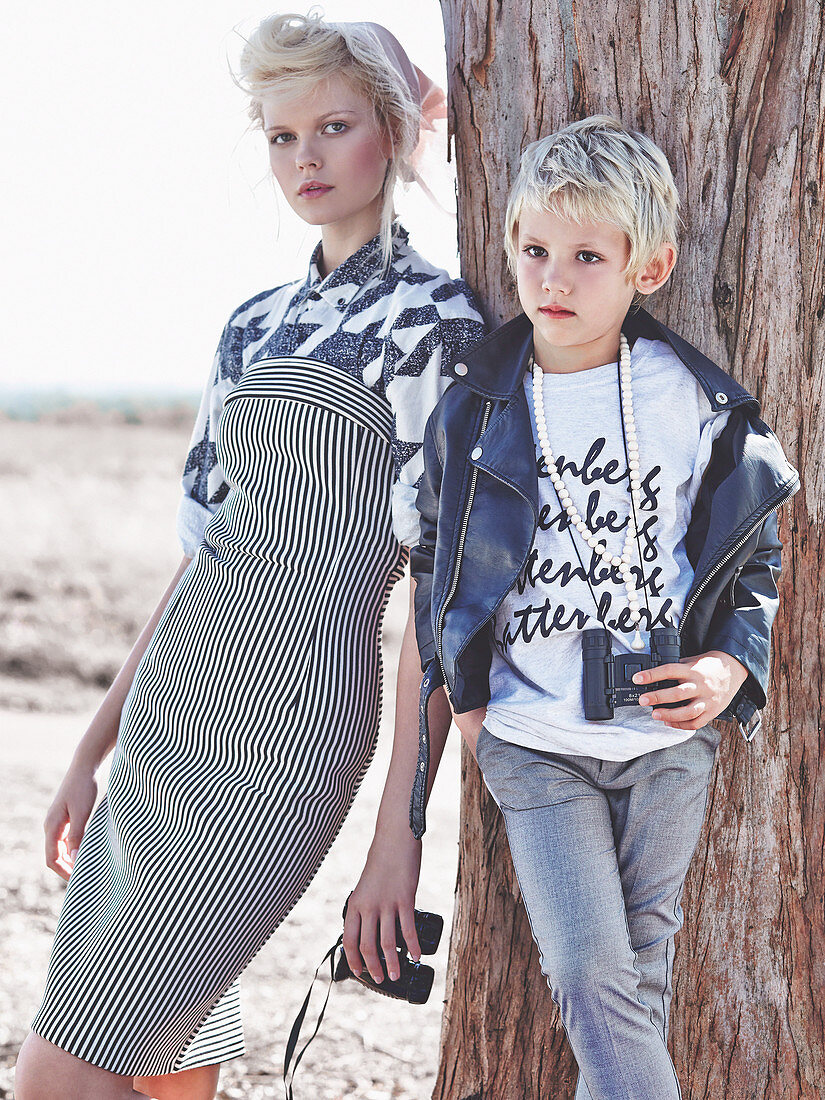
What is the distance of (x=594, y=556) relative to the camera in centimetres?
160

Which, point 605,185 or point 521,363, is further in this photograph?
point 521,363

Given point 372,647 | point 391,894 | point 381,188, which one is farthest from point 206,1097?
point 381,188

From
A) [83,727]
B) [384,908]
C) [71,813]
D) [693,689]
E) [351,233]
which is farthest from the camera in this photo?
[83,727]

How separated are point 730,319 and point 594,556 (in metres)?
0.59

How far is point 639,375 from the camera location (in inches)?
65.9

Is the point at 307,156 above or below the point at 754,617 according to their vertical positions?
above

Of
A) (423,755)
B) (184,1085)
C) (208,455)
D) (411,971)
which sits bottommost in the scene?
(184,1085)

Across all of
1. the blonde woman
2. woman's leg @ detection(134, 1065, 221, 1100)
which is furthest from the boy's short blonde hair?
woman's leg @ detection(134, 1065, 221, 1100)

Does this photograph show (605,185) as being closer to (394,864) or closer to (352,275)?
(352,275)

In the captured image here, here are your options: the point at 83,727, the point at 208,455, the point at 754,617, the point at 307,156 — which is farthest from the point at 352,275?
the point at 83,727

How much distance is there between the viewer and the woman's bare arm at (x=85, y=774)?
7.22ft

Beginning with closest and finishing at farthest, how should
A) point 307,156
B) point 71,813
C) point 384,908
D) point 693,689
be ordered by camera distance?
point 693,689
point 384,908
point 307,156
point 71,813

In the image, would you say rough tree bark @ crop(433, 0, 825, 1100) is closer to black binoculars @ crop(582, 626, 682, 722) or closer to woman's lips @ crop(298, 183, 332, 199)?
woman's lips @ crop(298, 183, 332, 199)

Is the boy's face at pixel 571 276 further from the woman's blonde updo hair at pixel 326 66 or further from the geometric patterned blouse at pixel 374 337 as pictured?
the woman's blonde updo hair at pixel 326 66
